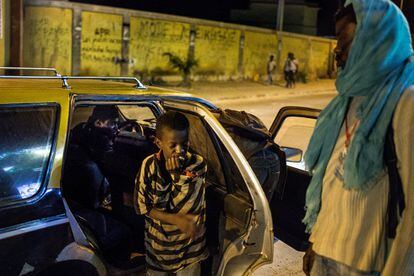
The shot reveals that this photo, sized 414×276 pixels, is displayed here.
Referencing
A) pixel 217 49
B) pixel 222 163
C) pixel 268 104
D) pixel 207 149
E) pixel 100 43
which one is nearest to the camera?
pixel 222 163

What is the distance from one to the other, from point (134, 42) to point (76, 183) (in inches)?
638

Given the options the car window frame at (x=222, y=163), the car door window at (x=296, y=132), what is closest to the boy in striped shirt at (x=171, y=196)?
the car window frame at (x=222, y=163)

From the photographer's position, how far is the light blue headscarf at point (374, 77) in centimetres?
199

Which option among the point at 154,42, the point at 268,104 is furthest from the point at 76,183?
the point at 154,42

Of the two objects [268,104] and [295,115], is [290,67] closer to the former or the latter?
[268,104]

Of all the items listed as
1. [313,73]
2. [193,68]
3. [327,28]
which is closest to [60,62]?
[193,68]

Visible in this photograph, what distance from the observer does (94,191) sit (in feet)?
11.3

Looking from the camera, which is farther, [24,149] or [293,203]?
[293,203]

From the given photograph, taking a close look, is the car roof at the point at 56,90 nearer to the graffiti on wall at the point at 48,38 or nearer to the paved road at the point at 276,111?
the paved road at the point at 276,111

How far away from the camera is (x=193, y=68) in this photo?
22078 mm

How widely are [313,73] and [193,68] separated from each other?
1234 cm

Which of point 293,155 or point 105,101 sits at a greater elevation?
point 105,101

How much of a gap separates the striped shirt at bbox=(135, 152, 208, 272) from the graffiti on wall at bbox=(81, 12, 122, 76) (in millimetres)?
15160

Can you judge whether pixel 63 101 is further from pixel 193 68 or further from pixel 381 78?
pixel 193 68
